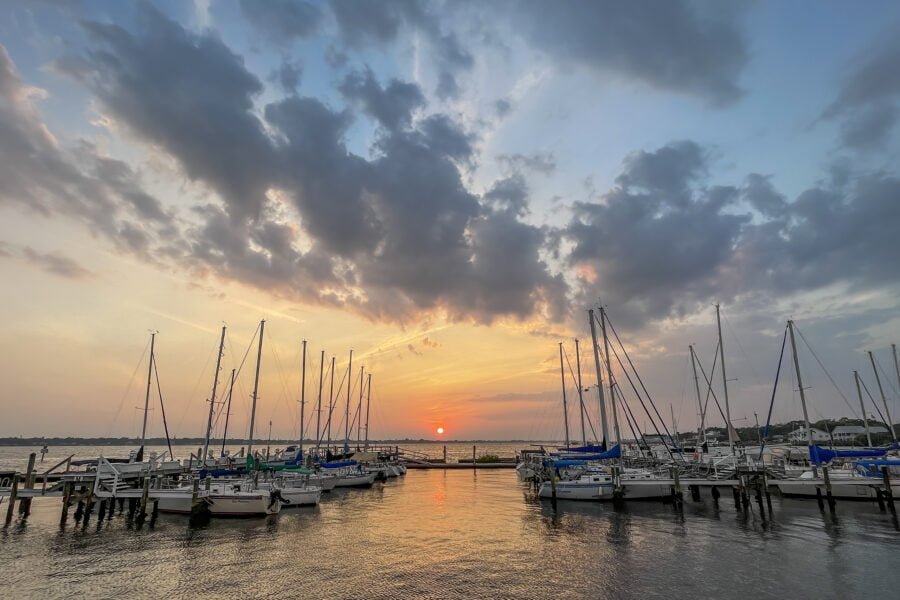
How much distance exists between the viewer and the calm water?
17531mm

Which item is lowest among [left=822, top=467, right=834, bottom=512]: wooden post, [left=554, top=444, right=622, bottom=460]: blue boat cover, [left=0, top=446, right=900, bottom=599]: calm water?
[left=0, top=446, right=900, bottom=599]: calm water

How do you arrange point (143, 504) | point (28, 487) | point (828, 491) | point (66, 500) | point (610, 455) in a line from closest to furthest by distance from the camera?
point (143, 504)
point (66, 500)
point (28, 487)
point (828, 491)
point (610, 455)

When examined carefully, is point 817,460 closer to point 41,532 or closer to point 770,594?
point 770,594

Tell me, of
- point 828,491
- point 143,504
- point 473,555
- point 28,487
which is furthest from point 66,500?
point 828,491

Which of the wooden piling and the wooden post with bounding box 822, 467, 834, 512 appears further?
the wooden post with bounding box 822, 467, 834, 512

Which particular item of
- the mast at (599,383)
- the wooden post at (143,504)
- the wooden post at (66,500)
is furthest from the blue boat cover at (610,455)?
the wooden post at (66,500)

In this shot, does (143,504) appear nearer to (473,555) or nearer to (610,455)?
(473,555)

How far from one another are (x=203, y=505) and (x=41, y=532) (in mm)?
8160

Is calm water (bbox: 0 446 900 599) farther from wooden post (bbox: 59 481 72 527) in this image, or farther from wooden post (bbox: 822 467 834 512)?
wooden post (bbox: 59 481 72 527)

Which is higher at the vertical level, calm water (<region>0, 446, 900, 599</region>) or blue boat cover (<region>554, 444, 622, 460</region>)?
blue boat cover (<region>554, 444, 622, 460</region>)

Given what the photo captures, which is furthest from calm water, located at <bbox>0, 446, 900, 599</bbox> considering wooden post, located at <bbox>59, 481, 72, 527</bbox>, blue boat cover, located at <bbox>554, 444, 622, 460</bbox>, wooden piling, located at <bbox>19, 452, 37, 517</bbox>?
blue boat cover, located at <bbox>554, 444, 622, 460</bbox>

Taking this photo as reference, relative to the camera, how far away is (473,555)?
888 inches

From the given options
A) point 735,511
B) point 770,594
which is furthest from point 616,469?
point 770,594

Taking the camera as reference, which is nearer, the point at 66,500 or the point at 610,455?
the point at 66,500
